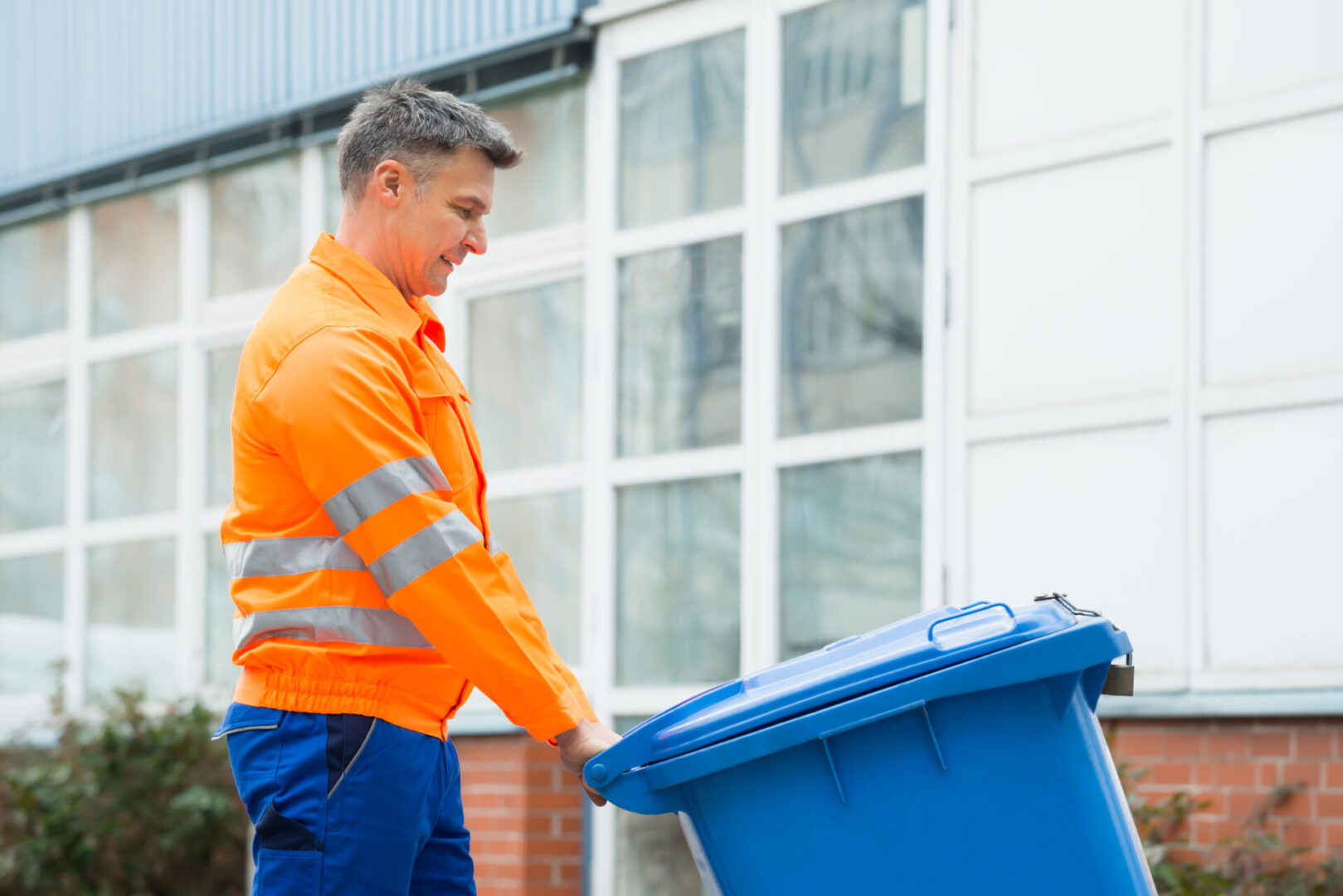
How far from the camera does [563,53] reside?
21.5 feet

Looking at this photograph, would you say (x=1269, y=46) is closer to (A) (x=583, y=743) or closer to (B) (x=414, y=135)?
(B) (x=414, y=135)

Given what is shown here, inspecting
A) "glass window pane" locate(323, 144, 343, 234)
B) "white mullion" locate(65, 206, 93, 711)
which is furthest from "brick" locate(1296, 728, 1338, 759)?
"white mullion" locate(65, 206, 93, 711)

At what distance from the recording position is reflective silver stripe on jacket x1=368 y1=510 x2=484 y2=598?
7.33ft

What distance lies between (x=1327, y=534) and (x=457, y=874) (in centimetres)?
301

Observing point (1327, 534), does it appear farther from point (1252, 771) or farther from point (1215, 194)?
point (1215, 194)

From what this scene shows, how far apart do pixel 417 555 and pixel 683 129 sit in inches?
168

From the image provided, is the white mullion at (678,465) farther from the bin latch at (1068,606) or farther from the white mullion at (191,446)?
the bin latch at (1068,606)

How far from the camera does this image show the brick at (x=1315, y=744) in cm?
439

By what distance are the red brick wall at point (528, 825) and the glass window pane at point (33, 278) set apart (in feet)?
13.7

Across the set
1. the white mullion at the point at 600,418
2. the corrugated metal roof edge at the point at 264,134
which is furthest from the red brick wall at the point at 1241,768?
the corrugated metal roof edge at the point at 264,134

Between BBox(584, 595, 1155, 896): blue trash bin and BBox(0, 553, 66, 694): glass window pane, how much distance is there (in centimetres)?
683

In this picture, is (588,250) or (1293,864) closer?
(1293,864)

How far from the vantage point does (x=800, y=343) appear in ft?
19.0

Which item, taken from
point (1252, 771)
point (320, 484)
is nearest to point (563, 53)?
point (1252, 771)
